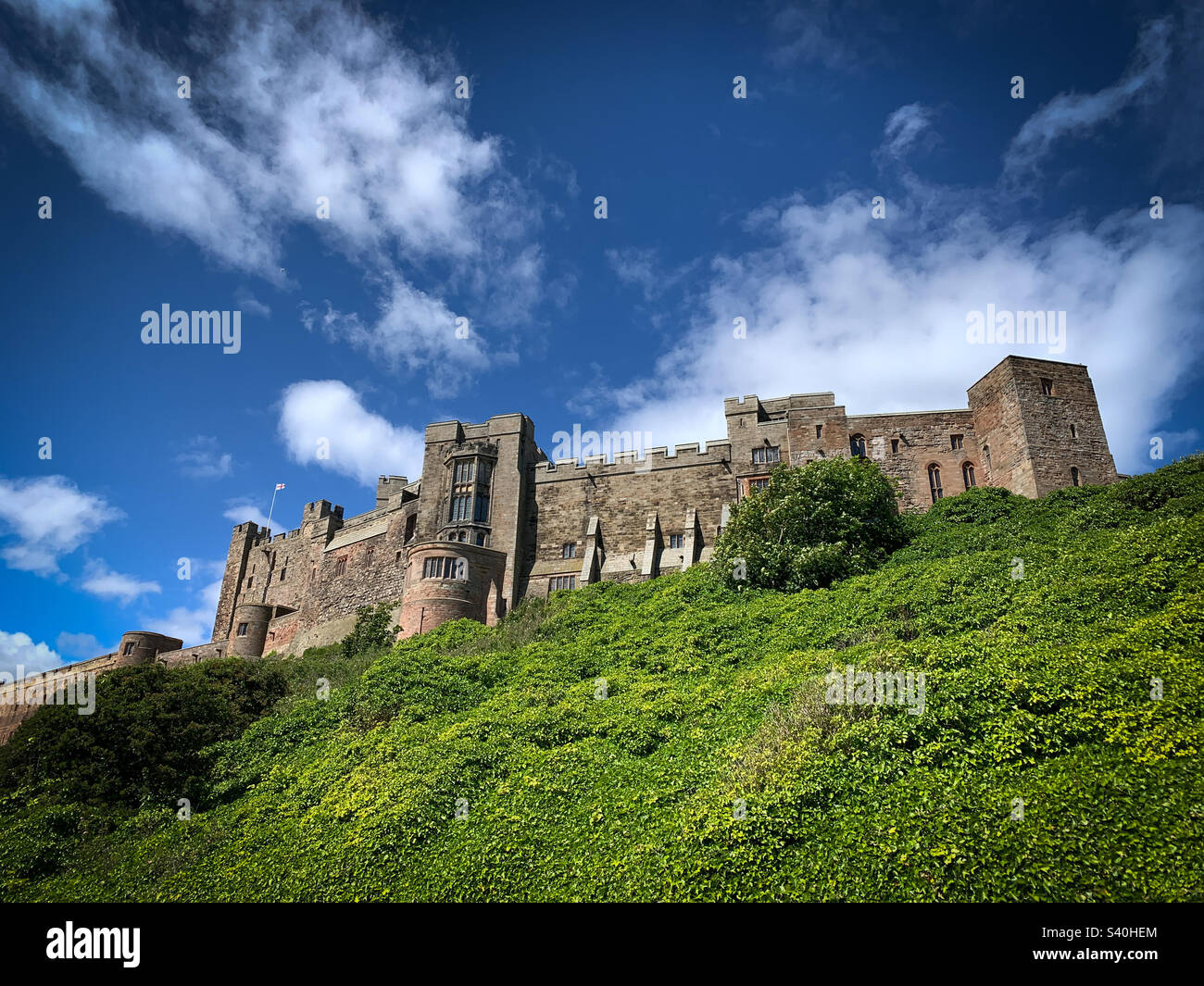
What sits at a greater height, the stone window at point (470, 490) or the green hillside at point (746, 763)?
the stone window at point (470, 490)

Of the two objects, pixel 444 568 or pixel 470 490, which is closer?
pixel 444 568

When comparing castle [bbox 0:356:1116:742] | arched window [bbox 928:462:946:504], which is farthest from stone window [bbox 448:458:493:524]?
arched window [bbox 928:462:946:504]

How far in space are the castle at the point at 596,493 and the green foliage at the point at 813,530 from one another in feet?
24.6

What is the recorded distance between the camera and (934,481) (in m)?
37.6

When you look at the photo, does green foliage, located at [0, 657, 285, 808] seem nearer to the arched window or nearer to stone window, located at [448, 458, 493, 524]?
stone window, located at [448, 458, 493, 524]

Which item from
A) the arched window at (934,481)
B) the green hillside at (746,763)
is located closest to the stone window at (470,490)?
the green hillside at (746,763)

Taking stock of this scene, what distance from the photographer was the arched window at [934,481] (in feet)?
122

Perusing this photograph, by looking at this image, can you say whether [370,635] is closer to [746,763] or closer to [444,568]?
[444,568]

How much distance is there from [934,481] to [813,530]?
1220 cm

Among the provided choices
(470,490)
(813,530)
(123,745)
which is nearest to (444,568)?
(470,490)

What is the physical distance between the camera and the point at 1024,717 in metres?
10.8

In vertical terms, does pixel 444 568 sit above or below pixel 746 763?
above

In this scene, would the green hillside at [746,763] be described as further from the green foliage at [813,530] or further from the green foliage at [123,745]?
the green foliage at [813,530]
